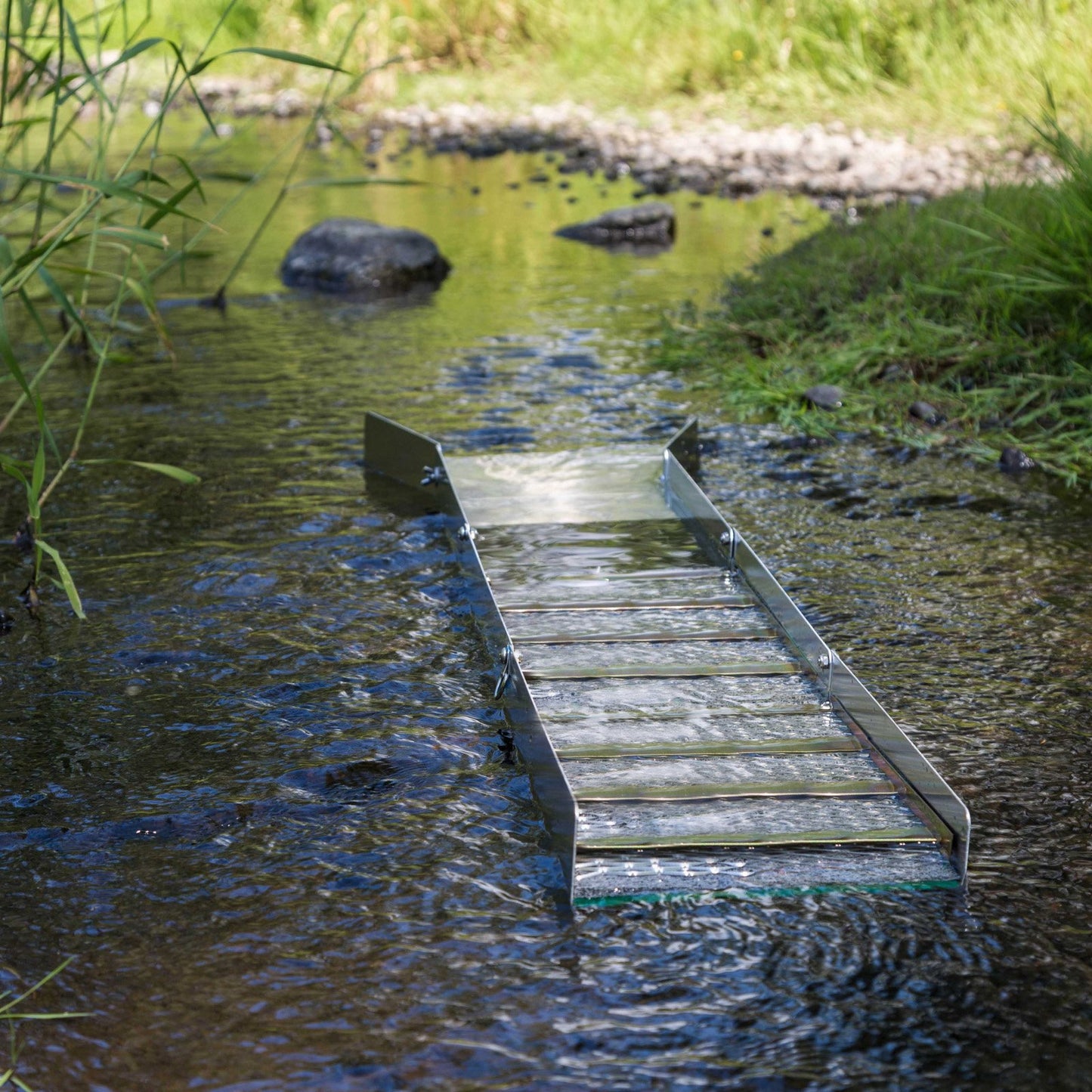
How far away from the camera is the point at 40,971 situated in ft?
7.47

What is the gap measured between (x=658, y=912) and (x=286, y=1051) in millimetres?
685

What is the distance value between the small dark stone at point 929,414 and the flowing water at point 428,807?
16.8 inches

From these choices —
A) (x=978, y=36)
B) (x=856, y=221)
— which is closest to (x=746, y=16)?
(x=978, y=36)

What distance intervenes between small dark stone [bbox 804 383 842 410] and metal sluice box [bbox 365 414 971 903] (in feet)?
3.31

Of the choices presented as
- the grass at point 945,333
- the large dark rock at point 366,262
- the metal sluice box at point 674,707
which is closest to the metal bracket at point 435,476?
the metal sluice box at point 674,707

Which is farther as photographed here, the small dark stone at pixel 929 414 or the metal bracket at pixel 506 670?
the small dark stone at pixel 929 414

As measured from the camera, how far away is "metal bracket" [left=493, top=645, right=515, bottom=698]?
300cm

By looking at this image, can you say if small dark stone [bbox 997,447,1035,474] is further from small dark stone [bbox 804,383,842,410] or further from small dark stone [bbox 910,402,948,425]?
small dark stone [bbox 804,383,842,410]

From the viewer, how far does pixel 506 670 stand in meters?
3.11

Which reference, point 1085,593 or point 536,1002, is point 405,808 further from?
point 1085,593

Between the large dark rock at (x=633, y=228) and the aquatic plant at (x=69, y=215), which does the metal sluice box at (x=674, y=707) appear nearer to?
the aquatic plant at (x=69, y=215)

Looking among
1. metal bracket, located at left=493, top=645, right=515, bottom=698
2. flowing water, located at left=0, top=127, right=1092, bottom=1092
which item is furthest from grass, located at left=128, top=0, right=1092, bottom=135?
metal bracket, located at left=493, top=645, right=515, bottom=698

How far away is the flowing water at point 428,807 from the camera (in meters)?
2.11

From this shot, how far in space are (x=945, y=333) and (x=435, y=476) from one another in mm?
2319
